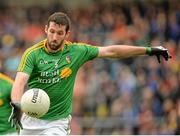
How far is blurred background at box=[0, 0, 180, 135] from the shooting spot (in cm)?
1602

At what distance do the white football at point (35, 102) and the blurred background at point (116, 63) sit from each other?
6.24 m

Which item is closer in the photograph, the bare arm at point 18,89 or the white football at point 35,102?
the white football at point 35,102

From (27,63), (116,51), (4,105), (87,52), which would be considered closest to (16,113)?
(27,63)

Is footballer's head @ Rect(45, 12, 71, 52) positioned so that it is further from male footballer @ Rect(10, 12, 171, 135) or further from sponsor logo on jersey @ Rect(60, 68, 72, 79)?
sponsor logo on jersey @ Rect(60, 68, 72, 79)

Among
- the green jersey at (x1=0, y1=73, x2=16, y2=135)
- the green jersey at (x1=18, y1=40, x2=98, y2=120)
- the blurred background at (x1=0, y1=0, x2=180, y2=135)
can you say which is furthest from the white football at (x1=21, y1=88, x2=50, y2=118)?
the blurred background at (x1=0, y1=0, x2=180, y2=135)

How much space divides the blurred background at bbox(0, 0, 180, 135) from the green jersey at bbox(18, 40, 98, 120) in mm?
5455

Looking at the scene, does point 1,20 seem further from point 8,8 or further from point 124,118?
point 124,118

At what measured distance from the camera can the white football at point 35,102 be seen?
28.4ft

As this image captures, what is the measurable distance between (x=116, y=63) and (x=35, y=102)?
30.8ft

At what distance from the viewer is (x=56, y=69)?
9.37m

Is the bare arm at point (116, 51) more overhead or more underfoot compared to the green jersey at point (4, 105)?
more overhead

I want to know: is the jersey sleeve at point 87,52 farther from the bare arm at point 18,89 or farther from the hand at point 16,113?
the hand at point 16,113

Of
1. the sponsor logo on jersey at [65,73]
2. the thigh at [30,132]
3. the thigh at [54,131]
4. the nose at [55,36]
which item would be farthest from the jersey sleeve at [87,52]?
the thigh at [30,132]

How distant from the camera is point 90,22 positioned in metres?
20.7
